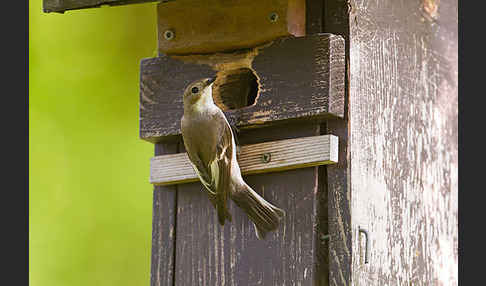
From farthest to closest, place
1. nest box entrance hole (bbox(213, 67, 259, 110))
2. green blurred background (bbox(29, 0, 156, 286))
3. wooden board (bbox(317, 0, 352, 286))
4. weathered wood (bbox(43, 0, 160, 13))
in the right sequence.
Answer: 1. green blurred background (bbox(29, 0, 156, 286))
2. nest box entrance hole (bbox(213, 67, 259, 110))
3. weathered wood (bbox(43, 0, 160, 13))
4. wooden board (bbox(317, 0, 352, 286))

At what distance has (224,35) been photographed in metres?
3.66

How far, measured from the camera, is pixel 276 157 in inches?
139

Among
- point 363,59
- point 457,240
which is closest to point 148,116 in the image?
point 363,59

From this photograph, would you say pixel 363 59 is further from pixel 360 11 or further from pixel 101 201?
pixel 101 201

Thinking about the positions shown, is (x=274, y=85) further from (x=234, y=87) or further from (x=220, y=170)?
(x=220, y=170)

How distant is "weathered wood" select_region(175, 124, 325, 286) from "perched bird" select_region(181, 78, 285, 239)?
2.0 inches

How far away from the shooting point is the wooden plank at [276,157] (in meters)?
3.44

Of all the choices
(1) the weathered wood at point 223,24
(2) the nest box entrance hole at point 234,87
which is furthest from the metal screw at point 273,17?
(2) the nest box entrance hole at point 234,87

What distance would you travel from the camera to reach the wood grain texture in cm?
354

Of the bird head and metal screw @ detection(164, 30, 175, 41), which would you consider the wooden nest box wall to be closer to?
metal screw @ detection(164, 30, 175, 41)

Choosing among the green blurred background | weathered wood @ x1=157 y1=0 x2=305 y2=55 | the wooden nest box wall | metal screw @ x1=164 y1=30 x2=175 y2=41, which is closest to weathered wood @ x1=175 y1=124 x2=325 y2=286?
the wooden nest box wall

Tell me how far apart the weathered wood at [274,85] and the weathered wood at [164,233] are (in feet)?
0.38

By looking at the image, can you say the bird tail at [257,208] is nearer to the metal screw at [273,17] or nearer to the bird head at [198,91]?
the bird head at [198,91]

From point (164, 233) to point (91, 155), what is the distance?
1.58m
